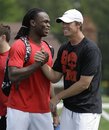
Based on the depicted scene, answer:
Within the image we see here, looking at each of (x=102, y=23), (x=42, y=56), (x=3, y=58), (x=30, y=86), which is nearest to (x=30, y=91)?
(x=30, y=86)

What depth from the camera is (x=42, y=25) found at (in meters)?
6.70

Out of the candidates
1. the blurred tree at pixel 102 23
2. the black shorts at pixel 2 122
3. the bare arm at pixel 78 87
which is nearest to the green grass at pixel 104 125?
the black shorts at pixel 2 122

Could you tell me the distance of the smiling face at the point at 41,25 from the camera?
6703 millimetres

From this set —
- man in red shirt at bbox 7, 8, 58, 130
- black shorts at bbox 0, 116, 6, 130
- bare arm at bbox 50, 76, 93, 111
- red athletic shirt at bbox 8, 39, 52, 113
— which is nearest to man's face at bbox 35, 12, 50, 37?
man in red shirt at bbox 7, 8, 58, 130

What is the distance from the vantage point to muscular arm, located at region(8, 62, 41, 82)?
6.46 metres

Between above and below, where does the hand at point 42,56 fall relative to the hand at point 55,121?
above

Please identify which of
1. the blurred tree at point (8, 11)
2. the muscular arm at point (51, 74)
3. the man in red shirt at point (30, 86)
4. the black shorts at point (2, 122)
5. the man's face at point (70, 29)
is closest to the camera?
the man in red shirt at point (30, 86)

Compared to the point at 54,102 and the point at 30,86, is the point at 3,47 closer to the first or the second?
the point at 30,86

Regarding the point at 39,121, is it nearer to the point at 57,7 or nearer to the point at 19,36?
the point at 19,36

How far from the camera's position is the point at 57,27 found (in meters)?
71.3

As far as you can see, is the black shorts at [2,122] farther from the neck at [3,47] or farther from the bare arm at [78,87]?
the bare arm at [78,87]

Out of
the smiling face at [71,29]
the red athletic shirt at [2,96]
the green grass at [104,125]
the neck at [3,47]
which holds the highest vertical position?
the smiling face at [71,29]

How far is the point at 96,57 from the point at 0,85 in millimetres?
1439

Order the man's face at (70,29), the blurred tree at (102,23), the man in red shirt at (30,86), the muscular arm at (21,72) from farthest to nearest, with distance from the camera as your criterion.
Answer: the blurred tree at (102,23) → the man's face at (70,29) → the man in red shirt at (30,86) → the muscular arm at (21,72)
